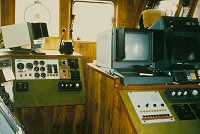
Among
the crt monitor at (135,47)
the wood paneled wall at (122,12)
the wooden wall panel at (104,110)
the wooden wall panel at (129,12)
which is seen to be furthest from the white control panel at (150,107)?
the wooden wall panel at (129,12)

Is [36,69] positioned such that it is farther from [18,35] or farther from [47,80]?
[18,35]

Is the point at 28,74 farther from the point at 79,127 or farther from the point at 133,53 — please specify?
the point at 133,53

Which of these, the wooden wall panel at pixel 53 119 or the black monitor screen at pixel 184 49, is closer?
the black monitor screen at pixel 184 49

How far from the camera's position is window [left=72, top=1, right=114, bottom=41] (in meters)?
4.79

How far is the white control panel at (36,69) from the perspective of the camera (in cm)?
309

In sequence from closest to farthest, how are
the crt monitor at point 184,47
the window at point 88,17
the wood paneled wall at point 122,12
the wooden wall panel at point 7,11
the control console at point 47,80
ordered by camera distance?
the crt monitor at point 184,47 → the control console at point 47,80 → the wooden wall panel at point 7,11 → the wood paneled wall at point 122,12 → the window at point 88,17

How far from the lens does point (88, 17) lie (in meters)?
4.82

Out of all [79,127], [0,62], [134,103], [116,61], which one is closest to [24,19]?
[0,62]

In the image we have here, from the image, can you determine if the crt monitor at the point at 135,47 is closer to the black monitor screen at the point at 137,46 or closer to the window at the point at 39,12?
the black monitor screen at the point at 137,46

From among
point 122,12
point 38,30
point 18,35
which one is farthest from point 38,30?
point 122,12

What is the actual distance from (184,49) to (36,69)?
189 cm

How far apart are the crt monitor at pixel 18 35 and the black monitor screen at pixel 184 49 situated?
183 centimetres

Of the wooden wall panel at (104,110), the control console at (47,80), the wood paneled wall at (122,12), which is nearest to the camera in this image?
the wooden wall panel at (104,110)

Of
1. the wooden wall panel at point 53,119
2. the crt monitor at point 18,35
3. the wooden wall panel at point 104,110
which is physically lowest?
the wooden wall panel at point 53,119
